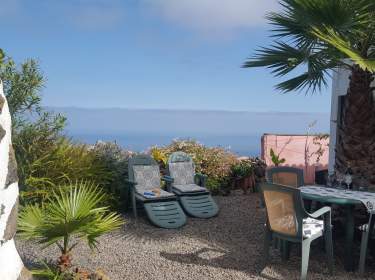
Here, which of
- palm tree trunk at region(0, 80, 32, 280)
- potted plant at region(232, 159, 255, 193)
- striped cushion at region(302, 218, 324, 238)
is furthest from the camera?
potted plant at region(232, 159, 255, 193)

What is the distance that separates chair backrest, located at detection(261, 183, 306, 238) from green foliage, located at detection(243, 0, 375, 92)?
203 cm

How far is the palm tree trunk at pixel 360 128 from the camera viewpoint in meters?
6.45

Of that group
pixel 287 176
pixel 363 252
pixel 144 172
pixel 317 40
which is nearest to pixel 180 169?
pixel 144 172

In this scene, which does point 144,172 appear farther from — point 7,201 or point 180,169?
point 7,201

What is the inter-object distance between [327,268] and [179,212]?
310 centimetres

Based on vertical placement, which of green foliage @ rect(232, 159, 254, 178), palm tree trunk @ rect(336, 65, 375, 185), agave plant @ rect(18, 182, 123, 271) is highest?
palm tree trunk @ rect(336, 65, 375, 185)

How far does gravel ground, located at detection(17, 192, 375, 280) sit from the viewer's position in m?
5.19

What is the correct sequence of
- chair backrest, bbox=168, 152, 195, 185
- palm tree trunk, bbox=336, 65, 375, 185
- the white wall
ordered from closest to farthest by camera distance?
palm tree trunk, bbox=336, 65, 375, 185
chair backrest, bbox=168, 152, 195, 185
the white wall

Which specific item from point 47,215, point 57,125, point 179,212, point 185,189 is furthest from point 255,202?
point 47,215

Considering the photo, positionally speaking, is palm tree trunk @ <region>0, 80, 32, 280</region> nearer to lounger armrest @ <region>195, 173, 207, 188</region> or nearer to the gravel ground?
the gravel ground

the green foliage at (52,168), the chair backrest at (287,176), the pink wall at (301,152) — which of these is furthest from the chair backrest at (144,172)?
the pink wall at (301,152)

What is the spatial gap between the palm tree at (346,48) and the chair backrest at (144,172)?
132 inches

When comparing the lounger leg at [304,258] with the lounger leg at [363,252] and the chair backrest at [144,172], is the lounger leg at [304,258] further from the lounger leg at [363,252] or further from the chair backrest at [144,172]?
the chair backrest at [144,172]

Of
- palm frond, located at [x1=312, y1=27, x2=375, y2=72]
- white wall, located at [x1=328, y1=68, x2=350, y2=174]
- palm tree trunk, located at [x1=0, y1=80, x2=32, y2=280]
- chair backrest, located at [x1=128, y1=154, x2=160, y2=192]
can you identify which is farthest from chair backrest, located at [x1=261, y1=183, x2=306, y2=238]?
white wall, located at [x1=328, y1=68, x2=350, y2=174]
